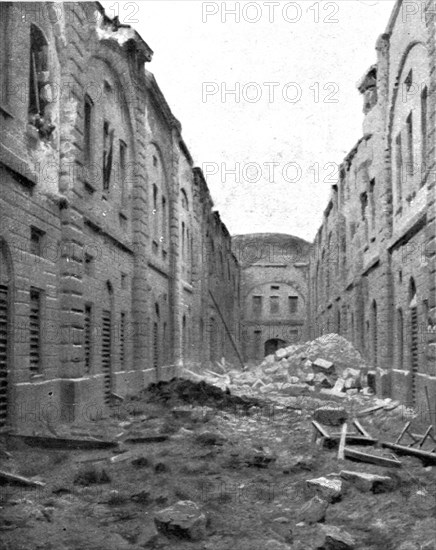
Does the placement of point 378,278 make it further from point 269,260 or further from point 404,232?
point 269,260

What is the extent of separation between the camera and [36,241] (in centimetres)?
1121

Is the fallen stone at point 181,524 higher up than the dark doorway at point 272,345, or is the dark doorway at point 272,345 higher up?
the dark doorway at point 272,345

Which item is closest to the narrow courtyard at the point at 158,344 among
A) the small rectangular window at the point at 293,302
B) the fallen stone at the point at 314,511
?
the fallen stone at the point at 314,511

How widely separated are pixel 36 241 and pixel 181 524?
22.3 feet

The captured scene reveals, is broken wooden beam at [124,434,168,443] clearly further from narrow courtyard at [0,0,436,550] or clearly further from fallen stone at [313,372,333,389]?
fallen stone at [313,372,333,389]

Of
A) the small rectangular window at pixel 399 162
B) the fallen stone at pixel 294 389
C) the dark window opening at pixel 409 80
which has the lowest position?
the fallen stone at pixel 294 389

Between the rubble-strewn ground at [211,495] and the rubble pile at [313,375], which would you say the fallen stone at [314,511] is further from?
the rubble pile at [313,375]

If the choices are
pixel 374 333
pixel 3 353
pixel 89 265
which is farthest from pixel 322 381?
pixel 3 353

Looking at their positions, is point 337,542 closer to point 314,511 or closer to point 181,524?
point 314,511

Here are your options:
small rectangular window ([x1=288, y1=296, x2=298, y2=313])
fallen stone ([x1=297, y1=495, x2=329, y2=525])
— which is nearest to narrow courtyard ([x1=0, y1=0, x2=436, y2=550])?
fallen stone ([x1=297, y1=495, x2=329, y2=525])

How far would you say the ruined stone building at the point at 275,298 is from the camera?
165 ft

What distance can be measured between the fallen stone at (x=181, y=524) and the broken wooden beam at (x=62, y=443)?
13.7ft

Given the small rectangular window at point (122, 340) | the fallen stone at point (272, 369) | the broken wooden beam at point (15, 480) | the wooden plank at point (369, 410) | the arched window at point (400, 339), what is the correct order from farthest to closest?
the fallen stone at point (272, 369)
the small rectangular window at point (122, 340)
the arched window at point (400, 339)
the wooden plank at point (369, 410)
the broken wooden beam at point (15, 480)

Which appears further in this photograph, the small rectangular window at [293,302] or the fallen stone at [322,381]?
the small rectangular window at [293,302]
